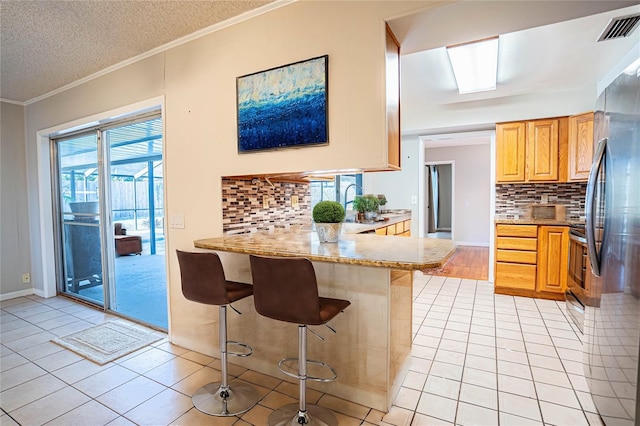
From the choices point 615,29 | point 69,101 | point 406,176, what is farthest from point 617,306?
point 69,101

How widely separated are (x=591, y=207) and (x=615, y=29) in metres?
1.75

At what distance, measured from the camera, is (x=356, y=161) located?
1932 mm

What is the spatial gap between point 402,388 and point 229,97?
2.42m

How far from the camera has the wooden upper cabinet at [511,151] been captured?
4230 millimetres

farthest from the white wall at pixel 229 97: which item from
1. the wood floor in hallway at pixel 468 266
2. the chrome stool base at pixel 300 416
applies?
the wood floor in hallway at pixel 468 266

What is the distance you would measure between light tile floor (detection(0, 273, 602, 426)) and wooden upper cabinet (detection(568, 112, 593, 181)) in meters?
1.81

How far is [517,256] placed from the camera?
4047 millimetres

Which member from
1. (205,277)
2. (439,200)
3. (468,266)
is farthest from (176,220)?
(439,200)

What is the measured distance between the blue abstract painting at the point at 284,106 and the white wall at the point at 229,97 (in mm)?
61

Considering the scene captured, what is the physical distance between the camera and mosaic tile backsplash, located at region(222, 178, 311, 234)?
255 centimetres

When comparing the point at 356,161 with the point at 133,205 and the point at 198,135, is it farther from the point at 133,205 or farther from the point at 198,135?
the point at 133,205

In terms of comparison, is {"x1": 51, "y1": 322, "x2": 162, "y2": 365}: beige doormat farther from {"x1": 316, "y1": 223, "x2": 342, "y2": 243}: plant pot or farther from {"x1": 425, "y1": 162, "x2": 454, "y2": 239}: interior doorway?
{"x1": 425, "y1": 162, "x2": 454, "y2": 239}: interior doorway

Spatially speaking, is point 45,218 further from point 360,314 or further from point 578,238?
point 578,238

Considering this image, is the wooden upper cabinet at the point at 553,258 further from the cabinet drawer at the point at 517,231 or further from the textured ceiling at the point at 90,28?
the textured ceiling at the point at 90,28
